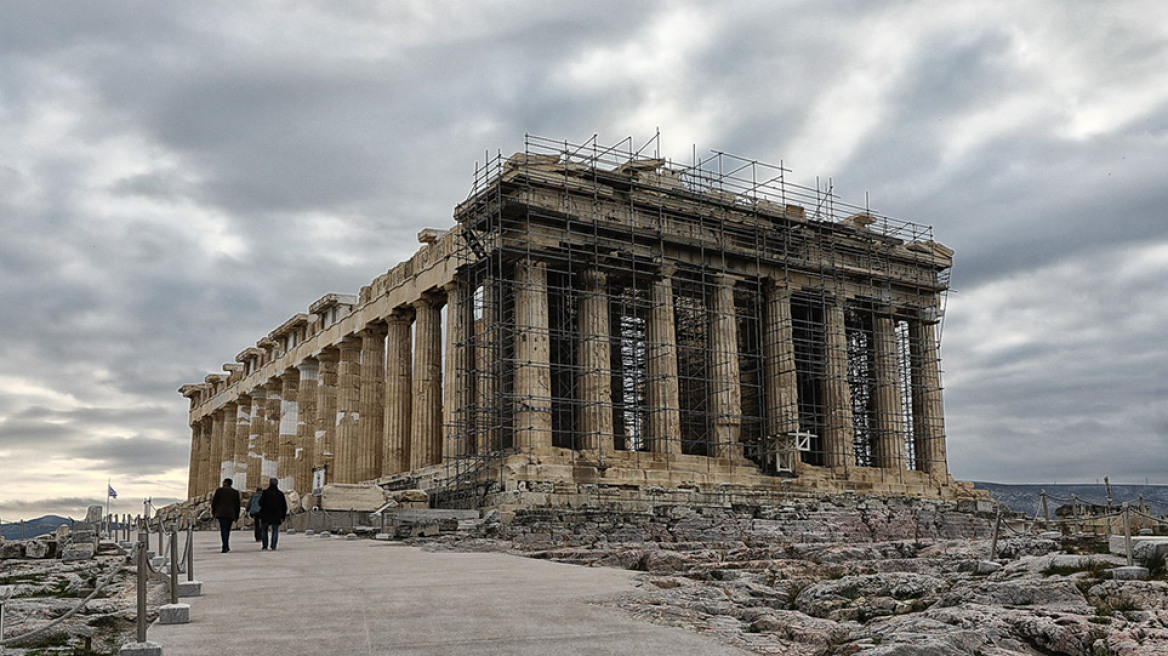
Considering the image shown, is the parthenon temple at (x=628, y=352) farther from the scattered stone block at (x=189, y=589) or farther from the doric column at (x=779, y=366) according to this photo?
the scattered stone block at (x=189, y=589)

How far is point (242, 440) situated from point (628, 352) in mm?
26121

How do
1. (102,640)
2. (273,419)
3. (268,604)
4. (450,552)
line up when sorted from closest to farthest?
1. (102,640)
2. (268,604)
3. (450,552)
4. (273,419)

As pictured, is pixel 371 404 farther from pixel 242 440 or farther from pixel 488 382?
pixel 242 440

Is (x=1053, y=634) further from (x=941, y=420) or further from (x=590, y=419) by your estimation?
(x=941, y=420)

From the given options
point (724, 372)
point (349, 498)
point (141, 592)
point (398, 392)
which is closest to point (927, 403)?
point (724, 372)

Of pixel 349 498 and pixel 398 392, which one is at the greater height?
pixel 398 392

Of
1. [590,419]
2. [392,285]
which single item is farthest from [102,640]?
[392,285]

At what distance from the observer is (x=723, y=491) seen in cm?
3488

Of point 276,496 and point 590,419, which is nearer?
point 276,496

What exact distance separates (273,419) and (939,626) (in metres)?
50.4

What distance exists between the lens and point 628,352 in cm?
4431

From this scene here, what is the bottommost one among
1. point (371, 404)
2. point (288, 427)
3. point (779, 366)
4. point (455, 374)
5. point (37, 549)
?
point (37, 549)

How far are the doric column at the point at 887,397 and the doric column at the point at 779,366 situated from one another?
466cm

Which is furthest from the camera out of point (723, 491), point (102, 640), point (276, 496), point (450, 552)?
point (723, 491)
